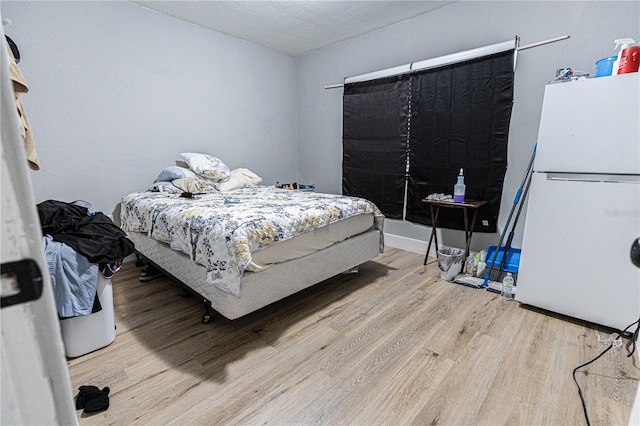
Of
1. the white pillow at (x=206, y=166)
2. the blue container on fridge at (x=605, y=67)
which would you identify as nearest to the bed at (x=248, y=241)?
the white pillow at (x=206, y=166)

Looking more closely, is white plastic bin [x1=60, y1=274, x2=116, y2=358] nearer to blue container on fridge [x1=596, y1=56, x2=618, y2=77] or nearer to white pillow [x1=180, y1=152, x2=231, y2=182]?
white pillow [x1=180, y1=152, x2=231, y2=182]

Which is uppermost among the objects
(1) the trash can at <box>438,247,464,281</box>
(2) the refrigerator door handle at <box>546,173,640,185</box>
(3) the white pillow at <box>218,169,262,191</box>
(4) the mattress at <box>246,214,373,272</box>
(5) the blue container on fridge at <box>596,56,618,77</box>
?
(5) the blue container on fridge at <box>596,56,618,77</box>

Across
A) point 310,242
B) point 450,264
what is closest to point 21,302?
point 310,242

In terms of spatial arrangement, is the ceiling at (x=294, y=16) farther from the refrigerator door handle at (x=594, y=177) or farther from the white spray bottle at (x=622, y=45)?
the refrigerator door handle at (x=594, y=177)

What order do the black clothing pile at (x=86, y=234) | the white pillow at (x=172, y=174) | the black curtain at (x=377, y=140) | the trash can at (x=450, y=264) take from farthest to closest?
the black curtain at (x=377, y=140)
the white pillow at (x=172, y=174)
the trash can at (x=450, y=264)
the black clothing pile at (x=86, y=234)

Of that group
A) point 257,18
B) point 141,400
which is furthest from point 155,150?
point 141,400

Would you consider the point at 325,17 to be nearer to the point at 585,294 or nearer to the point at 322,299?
the point at 322,299

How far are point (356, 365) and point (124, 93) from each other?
305cm

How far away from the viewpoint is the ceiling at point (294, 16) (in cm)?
272

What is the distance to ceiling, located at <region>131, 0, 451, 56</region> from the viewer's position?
272cm

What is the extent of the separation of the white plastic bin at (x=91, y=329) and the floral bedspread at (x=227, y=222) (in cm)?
47

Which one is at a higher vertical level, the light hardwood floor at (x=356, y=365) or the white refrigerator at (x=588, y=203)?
the white refrigerator at (x=588, y=203)

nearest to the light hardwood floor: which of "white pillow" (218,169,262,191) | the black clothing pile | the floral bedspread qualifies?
the floral bedspread

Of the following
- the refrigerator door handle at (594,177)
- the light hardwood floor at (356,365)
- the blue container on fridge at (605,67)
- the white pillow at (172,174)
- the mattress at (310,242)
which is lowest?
the light hardwood floor at (356,365)
